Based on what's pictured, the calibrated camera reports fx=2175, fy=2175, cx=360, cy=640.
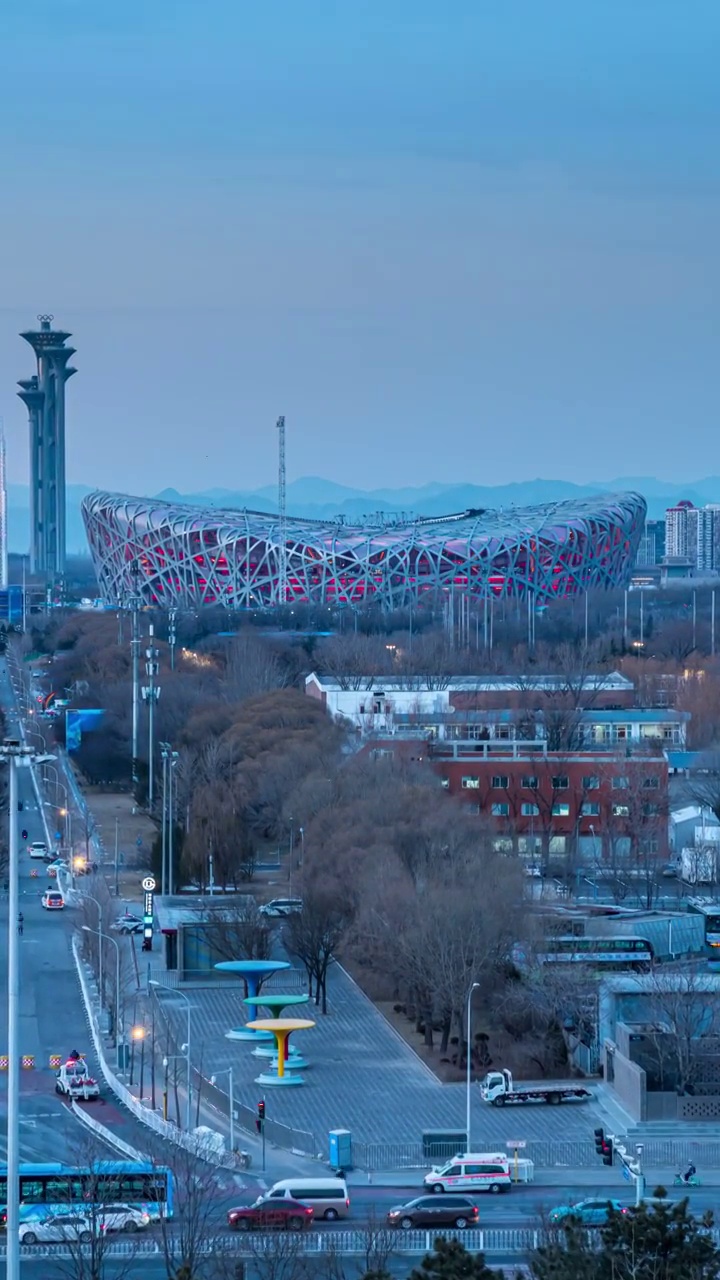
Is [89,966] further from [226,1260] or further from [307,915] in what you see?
[226,1260]

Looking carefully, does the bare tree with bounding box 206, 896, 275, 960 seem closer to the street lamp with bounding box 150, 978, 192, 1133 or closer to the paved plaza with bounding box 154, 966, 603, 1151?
the paved plaza with bounding box 154, 966, 603, 1151

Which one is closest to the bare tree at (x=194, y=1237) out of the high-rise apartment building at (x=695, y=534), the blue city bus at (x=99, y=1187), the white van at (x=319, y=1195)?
the blue city bus at (x=99, y=1187)

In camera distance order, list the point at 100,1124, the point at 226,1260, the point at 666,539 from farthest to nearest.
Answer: the point at 666,539, the point at 100,1124, the point at 226,1260

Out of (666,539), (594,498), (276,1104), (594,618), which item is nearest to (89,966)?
(276,1104)

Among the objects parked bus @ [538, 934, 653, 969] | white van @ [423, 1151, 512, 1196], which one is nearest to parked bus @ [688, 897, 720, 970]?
parked bus @ [538, 934, 653, 969]

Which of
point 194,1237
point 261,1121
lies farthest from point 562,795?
point 194,1237

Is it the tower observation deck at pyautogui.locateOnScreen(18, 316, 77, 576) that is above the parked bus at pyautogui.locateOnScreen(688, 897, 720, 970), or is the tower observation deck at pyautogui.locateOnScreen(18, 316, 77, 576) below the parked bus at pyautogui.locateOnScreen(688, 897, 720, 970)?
above

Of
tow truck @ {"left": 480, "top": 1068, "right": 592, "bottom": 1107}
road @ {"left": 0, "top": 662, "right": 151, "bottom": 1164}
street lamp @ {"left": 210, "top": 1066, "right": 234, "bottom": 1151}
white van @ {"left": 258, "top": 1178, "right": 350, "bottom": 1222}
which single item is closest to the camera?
white van @ {"left": 258, "top": 1178, "right": 350, "bottom": 1222}

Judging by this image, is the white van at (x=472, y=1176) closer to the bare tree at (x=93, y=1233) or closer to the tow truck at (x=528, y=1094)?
the bare tree at (x=93, y=1233)
